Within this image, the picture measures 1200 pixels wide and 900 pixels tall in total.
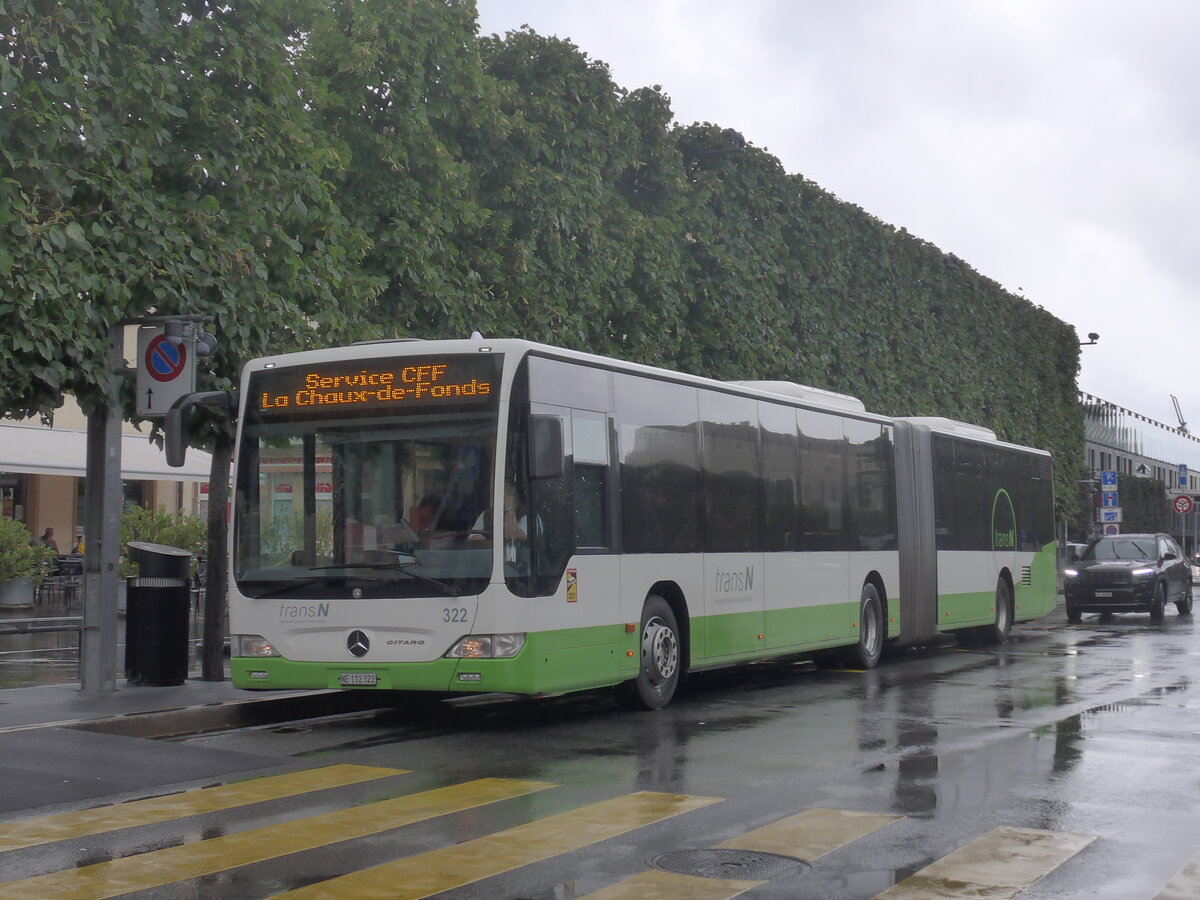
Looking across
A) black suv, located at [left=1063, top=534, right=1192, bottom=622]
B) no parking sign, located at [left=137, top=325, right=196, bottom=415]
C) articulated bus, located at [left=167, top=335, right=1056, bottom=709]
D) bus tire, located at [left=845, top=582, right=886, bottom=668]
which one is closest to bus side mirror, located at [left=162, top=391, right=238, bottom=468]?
articulated bus, located at [left=167, top=335, right=1056, bottom=709]

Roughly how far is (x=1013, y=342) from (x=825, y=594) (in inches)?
1036

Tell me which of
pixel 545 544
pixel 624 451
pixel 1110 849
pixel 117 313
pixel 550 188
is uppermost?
pixel 550 188

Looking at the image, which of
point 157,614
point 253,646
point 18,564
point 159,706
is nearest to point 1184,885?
point 253,646

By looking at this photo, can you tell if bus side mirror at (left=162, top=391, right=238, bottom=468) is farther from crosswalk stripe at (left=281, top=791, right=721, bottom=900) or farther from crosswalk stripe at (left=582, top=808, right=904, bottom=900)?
crosswalk stripe at (left=582, top=808, right=904, bottom=900)

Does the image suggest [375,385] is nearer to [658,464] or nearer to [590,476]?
[590,476]

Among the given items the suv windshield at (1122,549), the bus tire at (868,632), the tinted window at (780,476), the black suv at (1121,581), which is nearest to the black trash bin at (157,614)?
the tinted window at (780,476)

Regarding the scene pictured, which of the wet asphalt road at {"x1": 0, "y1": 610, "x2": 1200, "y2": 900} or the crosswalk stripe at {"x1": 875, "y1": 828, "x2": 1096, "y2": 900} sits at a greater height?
the wet asphalt road at {"x1": 0, "y1": 610, "x2": 1200, "y2": 900}

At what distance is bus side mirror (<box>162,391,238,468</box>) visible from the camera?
40.9ft

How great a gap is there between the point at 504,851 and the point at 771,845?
49.5 inches

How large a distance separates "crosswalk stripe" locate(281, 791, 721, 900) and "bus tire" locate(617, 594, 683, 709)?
14.6 feet

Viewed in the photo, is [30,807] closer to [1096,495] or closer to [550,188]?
[550,188]

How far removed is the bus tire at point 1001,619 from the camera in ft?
77.5

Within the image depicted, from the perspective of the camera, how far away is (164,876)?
6.68 m

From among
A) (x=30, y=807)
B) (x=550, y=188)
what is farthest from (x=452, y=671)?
(x=550, y=188)
